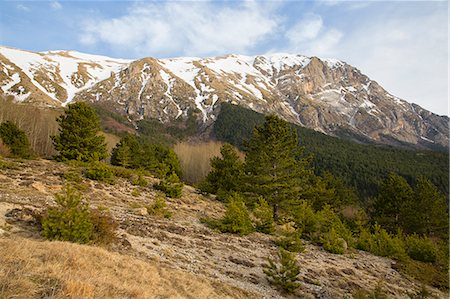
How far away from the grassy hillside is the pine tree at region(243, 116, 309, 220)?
142 feet

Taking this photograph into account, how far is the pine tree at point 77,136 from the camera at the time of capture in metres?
23.0

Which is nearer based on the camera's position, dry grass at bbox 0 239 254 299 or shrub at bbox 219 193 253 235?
dry grass at bbox 0 239 254 299

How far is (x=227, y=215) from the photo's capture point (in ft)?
47.0

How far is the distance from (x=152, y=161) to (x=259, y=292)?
35.6m

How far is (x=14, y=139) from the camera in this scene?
27750 mm

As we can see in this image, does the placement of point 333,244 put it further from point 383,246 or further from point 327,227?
point 383,246

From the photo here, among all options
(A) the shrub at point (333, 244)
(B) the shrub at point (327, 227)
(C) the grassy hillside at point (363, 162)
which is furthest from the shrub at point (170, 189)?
(C) the grassy hillside at point (363, 162)

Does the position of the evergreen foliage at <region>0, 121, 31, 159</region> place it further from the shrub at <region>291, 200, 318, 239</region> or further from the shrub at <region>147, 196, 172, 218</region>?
the shrub at <region>291, 200, 318, 239</region>

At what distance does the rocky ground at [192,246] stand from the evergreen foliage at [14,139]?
1120cm

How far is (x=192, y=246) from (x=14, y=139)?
83.0 feet

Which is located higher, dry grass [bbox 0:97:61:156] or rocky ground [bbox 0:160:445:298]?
dry grass [bbox 0:97:61:156]

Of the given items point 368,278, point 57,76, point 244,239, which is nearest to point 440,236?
point 368,278

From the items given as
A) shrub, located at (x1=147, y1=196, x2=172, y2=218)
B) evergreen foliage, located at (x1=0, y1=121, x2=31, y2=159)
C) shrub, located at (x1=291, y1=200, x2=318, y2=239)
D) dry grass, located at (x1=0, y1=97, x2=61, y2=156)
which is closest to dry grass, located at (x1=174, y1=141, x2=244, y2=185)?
dry grass, located at (x1=0, y1=97, x2=61, y2=156)

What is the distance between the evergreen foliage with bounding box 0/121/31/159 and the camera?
87.7 ft
